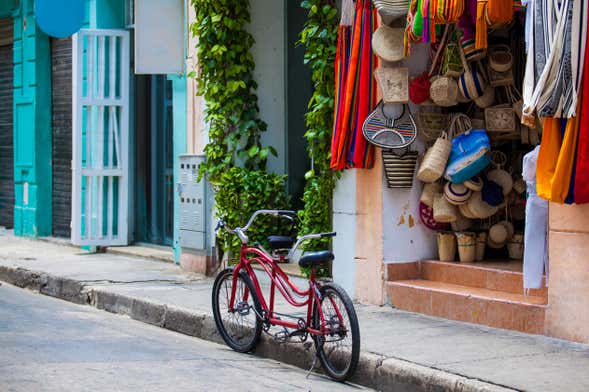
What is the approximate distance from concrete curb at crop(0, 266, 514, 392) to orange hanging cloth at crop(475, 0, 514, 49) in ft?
8.66

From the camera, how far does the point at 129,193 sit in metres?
14.6

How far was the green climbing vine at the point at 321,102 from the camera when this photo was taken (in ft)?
33.0

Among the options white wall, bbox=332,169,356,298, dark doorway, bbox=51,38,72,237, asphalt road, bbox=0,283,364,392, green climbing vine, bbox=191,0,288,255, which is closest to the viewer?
asphalt road, bbox=0,283,364,392

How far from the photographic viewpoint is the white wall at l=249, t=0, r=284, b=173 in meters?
12.0

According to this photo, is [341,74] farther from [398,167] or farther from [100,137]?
[100,137]

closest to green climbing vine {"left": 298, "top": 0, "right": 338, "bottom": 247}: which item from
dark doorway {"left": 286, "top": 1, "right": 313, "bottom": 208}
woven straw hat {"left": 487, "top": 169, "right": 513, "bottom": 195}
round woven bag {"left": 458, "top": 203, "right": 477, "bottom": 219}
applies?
round woven bag {"left": 458, "top": 203, "right": 477, "bottom": 219}

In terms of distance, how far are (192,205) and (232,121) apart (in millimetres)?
1067

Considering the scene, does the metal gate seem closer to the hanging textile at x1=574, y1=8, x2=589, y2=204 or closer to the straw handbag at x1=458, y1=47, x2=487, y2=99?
the straw handbag at x1=458, y1=47, x2=487, y2=99

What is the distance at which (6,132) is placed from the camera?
18.0m

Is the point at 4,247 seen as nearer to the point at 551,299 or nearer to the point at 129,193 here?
the point at 129,193

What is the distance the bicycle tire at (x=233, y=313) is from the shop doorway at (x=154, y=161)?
560cm

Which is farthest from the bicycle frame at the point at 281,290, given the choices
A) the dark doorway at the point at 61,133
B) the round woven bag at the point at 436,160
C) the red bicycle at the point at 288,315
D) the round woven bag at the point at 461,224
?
the dark doorway at the point at 61,133

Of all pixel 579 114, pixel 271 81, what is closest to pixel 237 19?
pixel 271 81

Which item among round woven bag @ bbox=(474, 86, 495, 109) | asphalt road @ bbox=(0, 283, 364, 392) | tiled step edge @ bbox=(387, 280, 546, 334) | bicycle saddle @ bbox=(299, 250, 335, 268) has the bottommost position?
asphalt road @ bbox=(0, 283, 364, 392)
